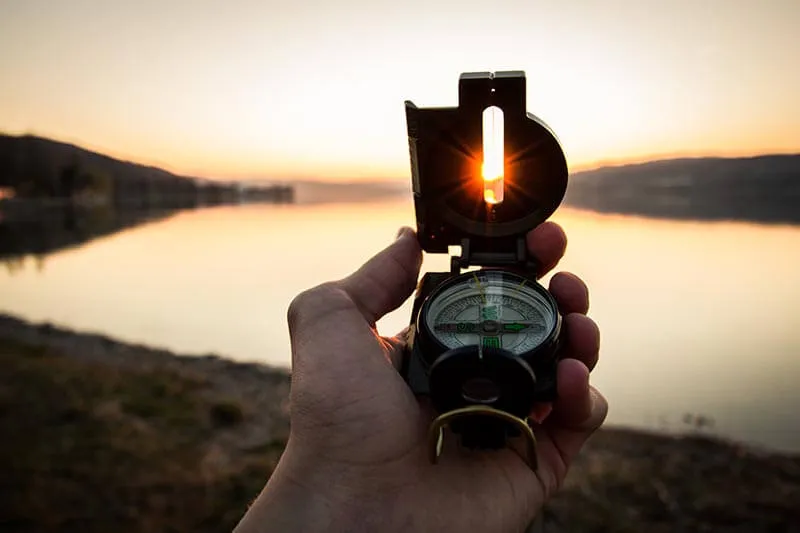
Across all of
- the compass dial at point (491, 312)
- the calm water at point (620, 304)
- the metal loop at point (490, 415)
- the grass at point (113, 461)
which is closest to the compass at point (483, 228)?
the compass dial at point (491, 312)

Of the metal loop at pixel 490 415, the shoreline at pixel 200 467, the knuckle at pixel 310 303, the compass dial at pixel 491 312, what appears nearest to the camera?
the metal loop at pixel 490 415

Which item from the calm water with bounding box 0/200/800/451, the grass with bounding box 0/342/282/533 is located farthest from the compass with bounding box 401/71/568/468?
the calm water with bounding box 0/200/800/451

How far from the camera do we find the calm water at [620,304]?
9859 millimetres

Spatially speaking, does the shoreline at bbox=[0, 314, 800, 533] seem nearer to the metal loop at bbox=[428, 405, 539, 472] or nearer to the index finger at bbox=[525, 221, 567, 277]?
the index finger at bbox=[525, 221, 567, 277]

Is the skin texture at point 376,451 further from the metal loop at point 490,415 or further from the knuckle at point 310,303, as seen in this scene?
the metal loop at point 490,415

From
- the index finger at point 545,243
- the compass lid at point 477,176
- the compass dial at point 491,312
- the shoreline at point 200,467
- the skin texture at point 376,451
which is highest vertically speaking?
the compass lid at point 477,176

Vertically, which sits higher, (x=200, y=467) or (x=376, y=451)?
(x=376, y=451)

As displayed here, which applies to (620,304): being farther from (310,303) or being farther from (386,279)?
(310,303)

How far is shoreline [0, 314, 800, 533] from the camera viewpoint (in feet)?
17.0

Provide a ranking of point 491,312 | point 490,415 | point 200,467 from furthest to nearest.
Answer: point 200,467 → point 491,312 → point 490,415

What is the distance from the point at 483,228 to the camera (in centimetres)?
244

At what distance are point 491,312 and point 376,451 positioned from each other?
640 mm

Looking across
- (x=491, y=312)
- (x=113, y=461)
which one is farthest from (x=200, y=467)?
(x=491, y=312)

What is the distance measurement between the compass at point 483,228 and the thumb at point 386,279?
0.30 feet
